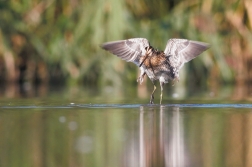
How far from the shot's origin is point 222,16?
11266mm

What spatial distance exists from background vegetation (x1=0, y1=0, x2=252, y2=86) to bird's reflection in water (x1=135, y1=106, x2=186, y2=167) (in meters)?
4.36

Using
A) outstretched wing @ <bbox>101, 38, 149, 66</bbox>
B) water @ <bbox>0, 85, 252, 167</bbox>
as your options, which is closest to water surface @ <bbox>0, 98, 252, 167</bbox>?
water @ <bbox>0, 85, 252, 167</bbox>

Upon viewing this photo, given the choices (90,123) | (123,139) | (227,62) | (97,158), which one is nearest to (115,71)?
(227,62)

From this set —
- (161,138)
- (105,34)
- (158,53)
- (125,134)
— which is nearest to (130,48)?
(158,53)

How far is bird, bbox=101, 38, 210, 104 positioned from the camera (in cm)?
688

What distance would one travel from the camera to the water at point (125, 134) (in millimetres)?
3834

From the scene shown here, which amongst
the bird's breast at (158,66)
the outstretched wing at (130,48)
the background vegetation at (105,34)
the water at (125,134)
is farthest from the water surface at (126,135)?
the background vegetation at (105,34)

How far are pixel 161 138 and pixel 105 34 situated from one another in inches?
235

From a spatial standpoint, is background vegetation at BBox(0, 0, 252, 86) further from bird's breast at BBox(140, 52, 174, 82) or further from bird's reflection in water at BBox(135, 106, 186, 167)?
bird's reflection in water at BBox(135, 106, 186, 167)

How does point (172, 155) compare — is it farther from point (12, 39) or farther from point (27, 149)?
point (12, 39)

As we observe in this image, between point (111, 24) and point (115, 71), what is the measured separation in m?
0.82

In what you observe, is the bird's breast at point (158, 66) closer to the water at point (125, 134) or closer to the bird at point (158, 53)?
the bird at point (158, 53)

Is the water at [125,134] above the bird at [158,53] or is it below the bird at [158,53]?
below

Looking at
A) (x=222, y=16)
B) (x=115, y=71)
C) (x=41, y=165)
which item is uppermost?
(x=222, y=16)
